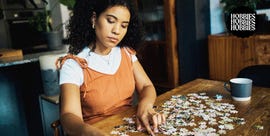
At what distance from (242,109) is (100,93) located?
0.74 metres

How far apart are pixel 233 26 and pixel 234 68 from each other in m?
0.57

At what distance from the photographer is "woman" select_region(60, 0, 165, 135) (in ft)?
4.77

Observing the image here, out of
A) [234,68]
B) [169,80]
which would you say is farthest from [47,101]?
[234,68]

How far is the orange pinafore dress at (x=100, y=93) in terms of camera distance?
1.55 m

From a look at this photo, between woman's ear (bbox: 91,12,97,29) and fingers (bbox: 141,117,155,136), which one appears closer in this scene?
fingers (bbox: 141,117,155,136)

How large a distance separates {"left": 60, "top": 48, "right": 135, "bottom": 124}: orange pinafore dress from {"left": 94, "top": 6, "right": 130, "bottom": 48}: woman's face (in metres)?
0.18

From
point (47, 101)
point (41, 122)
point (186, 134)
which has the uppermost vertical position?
point (186, 134)

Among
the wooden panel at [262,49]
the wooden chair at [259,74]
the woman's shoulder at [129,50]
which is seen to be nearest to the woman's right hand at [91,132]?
the woman's shoulder at [129,50]

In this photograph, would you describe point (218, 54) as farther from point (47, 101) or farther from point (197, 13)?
point (47, 101)

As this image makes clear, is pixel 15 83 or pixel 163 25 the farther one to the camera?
pixel 163 25

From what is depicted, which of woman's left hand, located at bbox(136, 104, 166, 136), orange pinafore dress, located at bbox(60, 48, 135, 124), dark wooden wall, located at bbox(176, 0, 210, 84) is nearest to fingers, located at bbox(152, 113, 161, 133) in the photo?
woman's left hand, located at bbox(136, 104, 166, 136)

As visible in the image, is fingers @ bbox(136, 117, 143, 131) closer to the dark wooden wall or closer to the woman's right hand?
the woman's right hand

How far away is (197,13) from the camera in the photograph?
4.02 m

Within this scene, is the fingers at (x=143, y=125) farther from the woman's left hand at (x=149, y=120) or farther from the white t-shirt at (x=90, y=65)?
the white t-shirt at (x=90, y=65)
